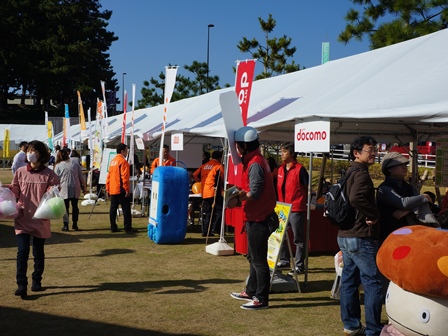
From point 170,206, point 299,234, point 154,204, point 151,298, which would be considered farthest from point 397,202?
point 154,204

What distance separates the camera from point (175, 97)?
46.4 m

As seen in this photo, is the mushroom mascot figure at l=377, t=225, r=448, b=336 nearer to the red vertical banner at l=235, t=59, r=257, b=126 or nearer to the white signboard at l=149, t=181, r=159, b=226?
the red vertical banner at l=235, t=59, r=257, b=126

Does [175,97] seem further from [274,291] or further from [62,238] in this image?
[274,291]

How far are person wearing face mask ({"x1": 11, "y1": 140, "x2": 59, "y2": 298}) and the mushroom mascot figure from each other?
398 centimetres

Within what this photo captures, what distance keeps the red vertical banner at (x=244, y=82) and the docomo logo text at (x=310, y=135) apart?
6.04 ft

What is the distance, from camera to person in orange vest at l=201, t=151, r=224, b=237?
1128cm

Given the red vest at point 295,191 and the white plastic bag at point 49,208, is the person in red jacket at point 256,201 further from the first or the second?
the red vest at point 295,191

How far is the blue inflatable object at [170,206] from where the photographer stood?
10516 mm

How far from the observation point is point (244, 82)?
9.09m

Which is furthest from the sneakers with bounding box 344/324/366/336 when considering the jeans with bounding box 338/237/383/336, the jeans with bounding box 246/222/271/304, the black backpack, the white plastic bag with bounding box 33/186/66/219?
the white plastic bag with bounding box 33/186/66/219

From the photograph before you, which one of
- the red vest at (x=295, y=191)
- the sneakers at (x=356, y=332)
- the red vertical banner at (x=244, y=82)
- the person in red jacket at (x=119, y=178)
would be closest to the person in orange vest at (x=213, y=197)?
the person in red jacket at (x=119, y=178)

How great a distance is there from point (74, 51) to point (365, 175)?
185 feet

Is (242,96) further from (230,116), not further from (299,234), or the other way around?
(299,234)

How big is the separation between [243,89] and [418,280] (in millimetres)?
5612
